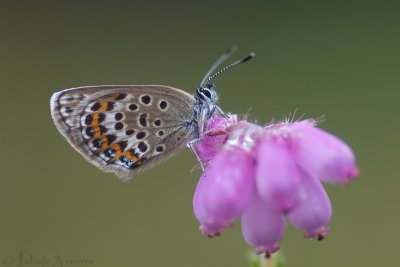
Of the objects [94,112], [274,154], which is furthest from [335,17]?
[274,154]

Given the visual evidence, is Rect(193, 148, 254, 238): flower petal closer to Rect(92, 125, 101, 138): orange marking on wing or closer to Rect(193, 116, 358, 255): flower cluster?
Rect(193, 116, 358, 255): flower cluster

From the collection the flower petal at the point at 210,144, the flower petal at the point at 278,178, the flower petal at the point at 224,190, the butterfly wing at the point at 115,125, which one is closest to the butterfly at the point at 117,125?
the butterfly wing at the point at 115,125

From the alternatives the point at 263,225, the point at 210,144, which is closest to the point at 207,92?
the point at 210,144

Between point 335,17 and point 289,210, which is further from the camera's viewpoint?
point 335,17

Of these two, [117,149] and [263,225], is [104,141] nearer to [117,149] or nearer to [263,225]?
[117,149]

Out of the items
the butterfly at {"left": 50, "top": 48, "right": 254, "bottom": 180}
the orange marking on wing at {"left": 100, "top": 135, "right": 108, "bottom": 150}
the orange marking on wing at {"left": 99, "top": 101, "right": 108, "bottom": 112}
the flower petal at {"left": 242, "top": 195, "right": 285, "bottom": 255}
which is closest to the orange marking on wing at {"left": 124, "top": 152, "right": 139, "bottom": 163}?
the butterfly at {"left": 50, "top": 48, "right": 254, "bottom": 180}

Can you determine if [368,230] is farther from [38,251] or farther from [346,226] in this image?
[38,251]
